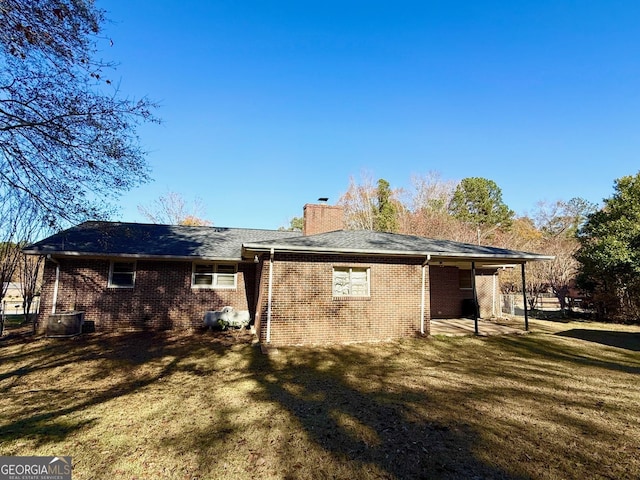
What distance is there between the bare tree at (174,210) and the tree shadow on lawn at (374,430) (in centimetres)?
2817

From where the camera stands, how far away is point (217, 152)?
16547 mm

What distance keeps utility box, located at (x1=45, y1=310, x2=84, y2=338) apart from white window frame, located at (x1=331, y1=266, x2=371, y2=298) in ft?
27.2

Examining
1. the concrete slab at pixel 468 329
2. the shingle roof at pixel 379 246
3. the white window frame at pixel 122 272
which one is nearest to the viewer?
the shingle roof at pixel 379 246

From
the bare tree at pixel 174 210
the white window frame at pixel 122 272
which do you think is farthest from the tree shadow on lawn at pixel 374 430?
the bare tree at pixel 174 210

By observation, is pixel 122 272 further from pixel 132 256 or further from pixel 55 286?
pixel 55 286

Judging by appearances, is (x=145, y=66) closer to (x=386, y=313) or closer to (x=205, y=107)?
(x=205, y=107)

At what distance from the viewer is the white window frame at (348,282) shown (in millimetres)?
9672

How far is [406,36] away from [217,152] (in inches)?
398

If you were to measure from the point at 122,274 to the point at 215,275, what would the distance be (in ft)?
10.6

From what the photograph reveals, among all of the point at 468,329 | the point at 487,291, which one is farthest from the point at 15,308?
the point at 487,291

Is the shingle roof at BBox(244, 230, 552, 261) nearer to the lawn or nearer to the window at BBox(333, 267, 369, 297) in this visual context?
the window at BBox(333, 267, 369, 297)

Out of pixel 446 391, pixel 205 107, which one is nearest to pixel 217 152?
pixel 205 107

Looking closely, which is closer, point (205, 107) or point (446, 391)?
point (446, 391)

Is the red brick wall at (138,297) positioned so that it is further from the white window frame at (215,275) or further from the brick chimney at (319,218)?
the brick chimney at (319,218)
